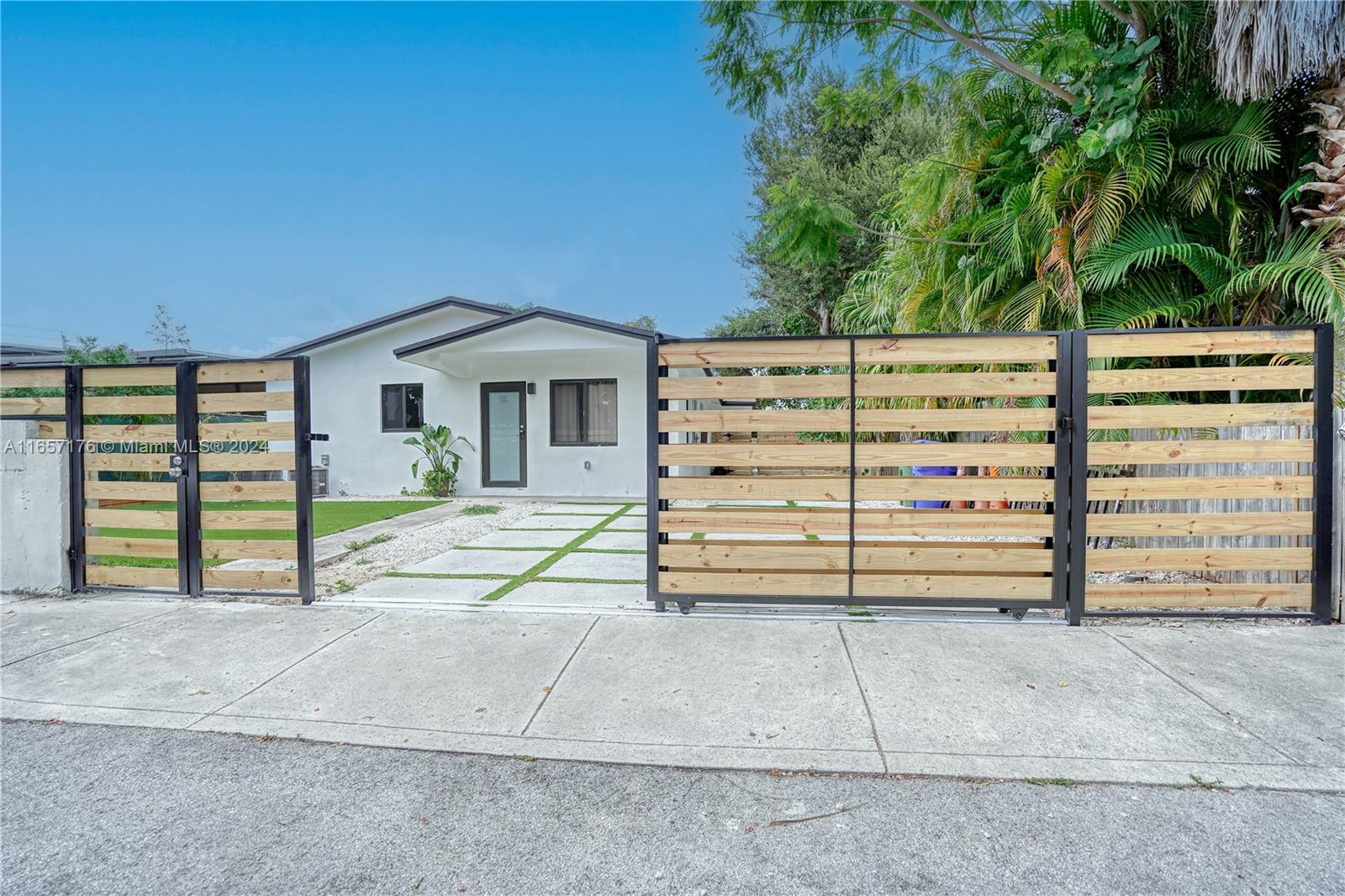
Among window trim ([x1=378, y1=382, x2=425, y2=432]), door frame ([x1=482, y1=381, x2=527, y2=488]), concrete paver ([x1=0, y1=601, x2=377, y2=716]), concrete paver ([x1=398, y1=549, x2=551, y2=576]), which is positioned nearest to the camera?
concrete paver ([x1=0, y1=601, x2=377, y2=716])

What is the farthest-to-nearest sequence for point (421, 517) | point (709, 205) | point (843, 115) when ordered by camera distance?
1. point (709, 205)
2. point (421, 517)
3. point (843, 115)

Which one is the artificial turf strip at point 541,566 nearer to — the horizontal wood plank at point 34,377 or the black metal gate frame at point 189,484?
the black metal gate frame at point 189,484

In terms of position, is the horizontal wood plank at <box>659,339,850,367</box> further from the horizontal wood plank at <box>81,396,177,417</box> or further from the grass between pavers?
the horizontal wood plank at <box>81,396,177,417</box>

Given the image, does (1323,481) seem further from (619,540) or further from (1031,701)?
(619,540)

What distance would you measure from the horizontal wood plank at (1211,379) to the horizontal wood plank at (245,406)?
5642mm

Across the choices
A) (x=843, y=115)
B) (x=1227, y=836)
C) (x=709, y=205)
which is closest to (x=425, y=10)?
(x=843, y=115)

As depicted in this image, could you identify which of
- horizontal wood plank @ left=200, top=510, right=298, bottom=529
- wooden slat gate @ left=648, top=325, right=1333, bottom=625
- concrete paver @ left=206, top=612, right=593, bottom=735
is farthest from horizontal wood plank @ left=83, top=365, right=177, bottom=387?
wooden slat gate @ left=648, top=325, right=1333, bottom=625

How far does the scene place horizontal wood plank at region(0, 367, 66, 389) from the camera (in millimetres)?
4582

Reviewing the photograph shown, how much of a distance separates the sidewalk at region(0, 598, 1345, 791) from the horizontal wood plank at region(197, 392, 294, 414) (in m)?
1.47

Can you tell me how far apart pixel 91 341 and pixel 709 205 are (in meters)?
19.6

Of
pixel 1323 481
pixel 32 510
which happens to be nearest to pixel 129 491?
pixel 32 510

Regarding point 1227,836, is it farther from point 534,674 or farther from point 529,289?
point 529,289

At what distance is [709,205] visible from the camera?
72.9ft

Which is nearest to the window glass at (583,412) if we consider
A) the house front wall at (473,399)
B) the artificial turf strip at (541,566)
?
the house front wall at (473,399)
